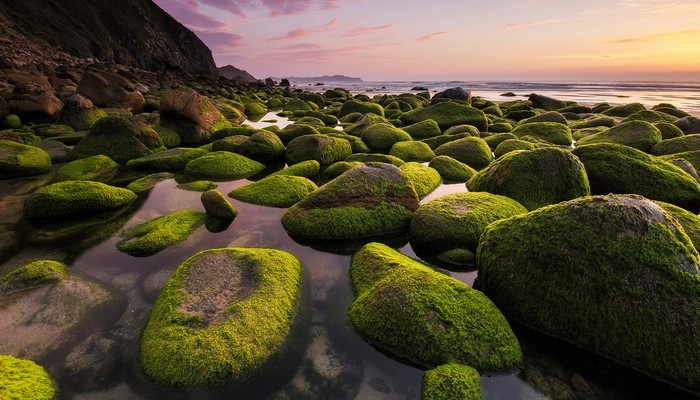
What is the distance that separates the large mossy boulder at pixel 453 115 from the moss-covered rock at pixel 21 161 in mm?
18814

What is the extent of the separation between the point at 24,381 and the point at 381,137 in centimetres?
1471

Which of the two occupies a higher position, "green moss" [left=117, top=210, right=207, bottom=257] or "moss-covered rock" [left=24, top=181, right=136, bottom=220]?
"moss-covered rock" [left=24, top=181, right=136, bottom=220]

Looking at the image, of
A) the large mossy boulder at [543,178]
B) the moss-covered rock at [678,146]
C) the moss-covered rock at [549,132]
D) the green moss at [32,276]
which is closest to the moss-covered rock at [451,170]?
the large mossy boulder at [543,178]

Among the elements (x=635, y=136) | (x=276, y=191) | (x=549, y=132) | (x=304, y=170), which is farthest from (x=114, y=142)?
(x=635, y=136)

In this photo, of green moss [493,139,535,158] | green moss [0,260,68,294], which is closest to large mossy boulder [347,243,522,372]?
green moss [0,260,68,294]

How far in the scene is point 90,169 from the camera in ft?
39.2

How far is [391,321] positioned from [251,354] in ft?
5.65

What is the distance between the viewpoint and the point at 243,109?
31.2m

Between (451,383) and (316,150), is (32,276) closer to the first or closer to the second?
(451,383)

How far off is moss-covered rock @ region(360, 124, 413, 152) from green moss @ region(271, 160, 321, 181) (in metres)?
5.08

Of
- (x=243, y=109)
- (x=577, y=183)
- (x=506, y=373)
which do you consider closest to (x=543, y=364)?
(x=506, y=373)

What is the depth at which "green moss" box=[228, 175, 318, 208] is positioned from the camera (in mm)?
9523

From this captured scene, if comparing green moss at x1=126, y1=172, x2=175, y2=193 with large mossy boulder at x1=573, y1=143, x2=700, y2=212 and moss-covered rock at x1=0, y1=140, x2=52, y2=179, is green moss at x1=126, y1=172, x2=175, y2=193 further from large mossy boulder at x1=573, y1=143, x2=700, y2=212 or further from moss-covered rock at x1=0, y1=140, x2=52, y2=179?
large mossy boulder at x1=573, y1=143, x2=700, y2=212

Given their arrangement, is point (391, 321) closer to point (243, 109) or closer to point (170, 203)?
point (170, 203)
